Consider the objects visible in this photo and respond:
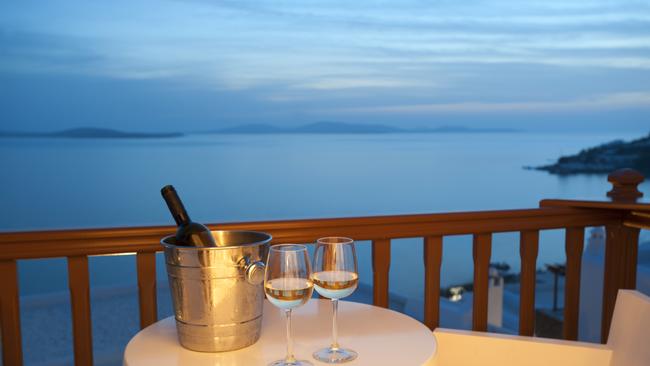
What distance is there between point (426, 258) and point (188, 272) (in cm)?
112

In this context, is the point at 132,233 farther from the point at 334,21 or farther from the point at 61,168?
the point at 334,21

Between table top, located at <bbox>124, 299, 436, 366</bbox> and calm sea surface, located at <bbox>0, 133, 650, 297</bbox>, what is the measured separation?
2.94m

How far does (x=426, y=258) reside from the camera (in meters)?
1.99

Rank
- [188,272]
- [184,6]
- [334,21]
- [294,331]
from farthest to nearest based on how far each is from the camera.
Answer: [334,21] → [184,6] → [294,331] → [188,272]

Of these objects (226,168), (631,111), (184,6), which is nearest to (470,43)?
(631,111)

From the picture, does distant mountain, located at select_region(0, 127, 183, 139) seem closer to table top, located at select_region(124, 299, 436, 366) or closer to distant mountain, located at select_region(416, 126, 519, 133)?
table top, located at select_region(124, 299, 436, 366)

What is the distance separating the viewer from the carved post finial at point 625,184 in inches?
81.6

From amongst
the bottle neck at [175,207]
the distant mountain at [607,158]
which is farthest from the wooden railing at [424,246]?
the distant mountain at [607,158]

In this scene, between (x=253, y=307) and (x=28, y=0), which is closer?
(x=253, y=307)

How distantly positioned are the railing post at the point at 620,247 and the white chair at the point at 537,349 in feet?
2.25

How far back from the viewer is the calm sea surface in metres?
5.08

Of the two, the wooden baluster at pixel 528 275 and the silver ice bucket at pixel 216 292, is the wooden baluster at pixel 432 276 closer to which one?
the wooden baluster at pixel 528 275

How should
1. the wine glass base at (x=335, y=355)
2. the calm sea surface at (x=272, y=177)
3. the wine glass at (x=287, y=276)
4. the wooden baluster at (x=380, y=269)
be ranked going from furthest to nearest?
the calm sea surface at (x=272, y=177) < the wooden baluster at (x=380, y=269) < the wine glass base at (x=335, y=355) < the wine glass at (x=287, y=276)

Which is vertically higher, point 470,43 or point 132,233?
point 470,43
